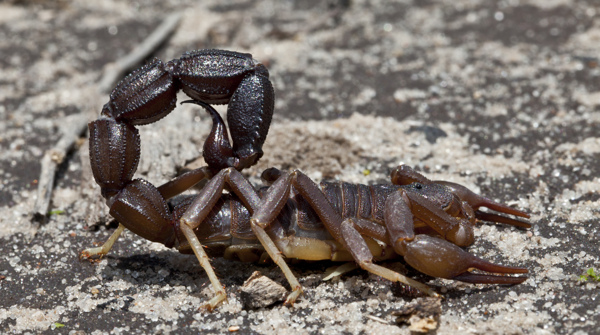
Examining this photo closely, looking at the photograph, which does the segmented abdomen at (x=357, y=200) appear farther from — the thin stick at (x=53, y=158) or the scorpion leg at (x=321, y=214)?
the thin stick at (x=53, y=158)

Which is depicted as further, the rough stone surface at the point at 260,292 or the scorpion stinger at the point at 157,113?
the scorpion stinger at the point at 157,113

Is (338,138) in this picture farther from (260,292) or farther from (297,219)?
(260,292)

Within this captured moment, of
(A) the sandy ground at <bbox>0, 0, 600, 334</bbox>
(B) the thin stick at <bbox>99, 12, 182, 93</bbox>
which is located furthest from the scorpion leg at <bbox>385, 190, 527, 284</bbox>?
(B) the thin stick at <bbox>99, 12, 182, 93</bbox>

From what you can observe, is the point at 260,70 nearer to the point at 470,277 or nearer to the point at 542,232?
the point at 470,277

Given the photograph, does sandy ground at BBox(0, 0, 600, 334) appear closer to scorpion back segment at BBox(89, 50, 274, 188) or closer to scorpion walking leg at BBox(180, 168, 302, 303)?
scorpion walking leg at BBox(180, 168, 302, 303)

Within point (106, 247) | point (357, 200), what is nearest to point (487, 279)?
point (357, 200)

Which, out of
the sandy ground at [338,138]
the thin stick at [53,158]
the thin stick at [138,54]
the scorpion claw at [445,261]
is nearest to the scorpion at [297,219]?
the scorpion claw at [445,261]
